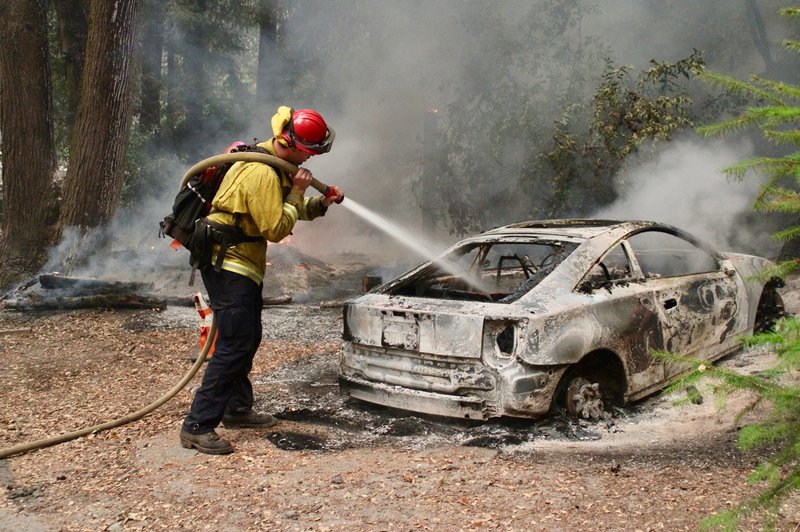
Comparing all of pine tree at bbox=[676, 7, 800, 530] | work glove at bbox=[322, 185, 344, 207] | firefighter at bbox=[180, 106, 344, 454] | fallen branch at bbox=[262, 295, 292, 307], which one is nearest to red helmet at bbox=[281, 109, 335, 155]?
firefighter at bbox=[180, 106, 344, 454]

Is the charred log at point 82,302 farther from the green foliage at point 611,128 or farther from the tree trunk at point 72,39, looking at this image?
the tree trunk at point 72,39

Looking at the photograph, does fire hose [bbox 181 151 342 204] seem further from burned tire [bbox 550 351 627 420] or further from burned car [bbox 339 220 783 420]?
burned tire [bbox 550 351 627 420]

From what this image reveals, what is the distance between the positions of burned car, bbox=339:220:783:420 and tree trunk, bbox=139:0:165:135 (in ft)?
40.1

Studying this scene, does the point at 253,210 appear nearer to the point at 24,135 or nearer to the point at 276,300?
the point at 276,300

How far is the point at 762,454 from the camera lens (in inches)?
153

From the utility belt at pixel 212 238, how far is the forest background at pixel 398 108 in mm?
5602

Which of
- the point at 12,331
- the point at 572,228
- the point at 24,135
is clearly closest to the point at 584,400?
the point at 572,228

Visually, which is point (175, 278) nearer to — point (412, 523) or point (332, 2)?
point (412, 523)

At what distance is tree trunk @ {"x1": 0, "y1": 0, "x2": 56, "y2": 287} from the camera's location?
9062mm

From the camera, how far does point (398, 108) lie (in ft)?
56.9

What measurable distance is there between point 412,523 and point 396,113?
15.1 metres

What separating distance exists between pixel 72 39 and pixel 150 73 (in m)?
2.67

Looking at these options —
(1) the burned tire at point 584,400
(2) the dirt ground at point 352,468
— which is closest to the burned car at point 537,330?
(1) the burned tire at point 584,400

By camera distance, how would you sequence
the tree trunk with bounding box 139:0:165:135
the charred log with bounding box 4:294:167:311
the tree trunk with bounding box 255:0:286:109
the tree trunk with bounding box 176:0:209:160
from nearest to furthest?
the charred log with bounding box 4:294:167:311 → the tree trunk with bounding box 139:0:165:135 → the tree trunk with bounding box 176:0:209:160 → the tree trunk with bounding box 255:0:286:109
